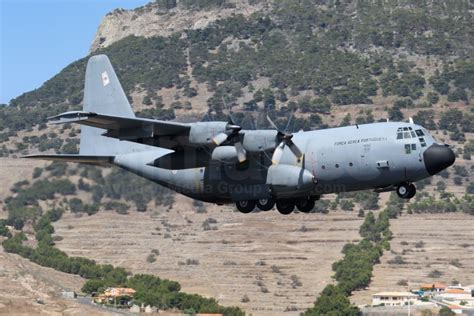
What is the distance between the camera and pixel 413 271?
125875 millimetres

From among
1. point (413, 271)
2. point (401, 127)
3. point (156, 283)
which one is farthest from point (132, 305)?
point (401, 127)

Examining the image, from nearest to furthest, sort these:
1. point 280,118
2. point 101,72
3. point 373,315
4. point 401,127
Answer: point 401,127 → point 101,72 → point 373,315 → point 280,118

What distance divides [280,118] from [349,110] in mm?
22474

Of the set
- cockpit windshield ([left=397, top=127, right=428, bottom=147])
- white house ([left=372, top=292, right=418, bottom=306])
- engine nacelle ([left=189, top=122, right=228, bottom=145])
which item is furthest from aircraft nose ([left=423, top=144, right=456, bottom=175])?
white house ([left=372, top=292, right=418, bottom=306])

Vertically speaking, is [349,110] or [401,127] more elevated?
[349,110]

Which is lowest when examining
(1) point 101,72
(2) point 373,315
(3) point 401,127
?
(2) point 373,315

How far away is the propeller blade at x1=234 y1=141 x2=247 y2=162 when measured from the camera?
4928 centimetres

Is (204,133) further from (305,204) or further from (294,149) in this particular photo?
(305,204)

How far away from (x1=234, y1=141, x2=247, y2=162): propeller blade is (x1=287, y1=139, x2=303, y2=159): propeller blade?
6.51 feet

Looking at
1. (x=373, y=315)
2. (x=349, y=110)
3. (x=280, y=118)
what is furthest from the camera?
(x=349, y=110)

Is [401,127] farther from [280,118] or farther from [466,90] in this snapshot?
[466,90]

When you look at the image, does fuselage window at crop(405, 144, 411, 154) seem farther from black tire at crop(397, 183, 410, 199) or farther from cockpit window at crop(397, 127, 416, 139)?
black tire at crop(397, 183, 410, 199)

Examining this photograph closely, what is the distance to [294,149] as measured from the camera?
49.8m

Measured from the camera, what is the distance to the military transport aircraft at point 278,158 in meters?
47.7
